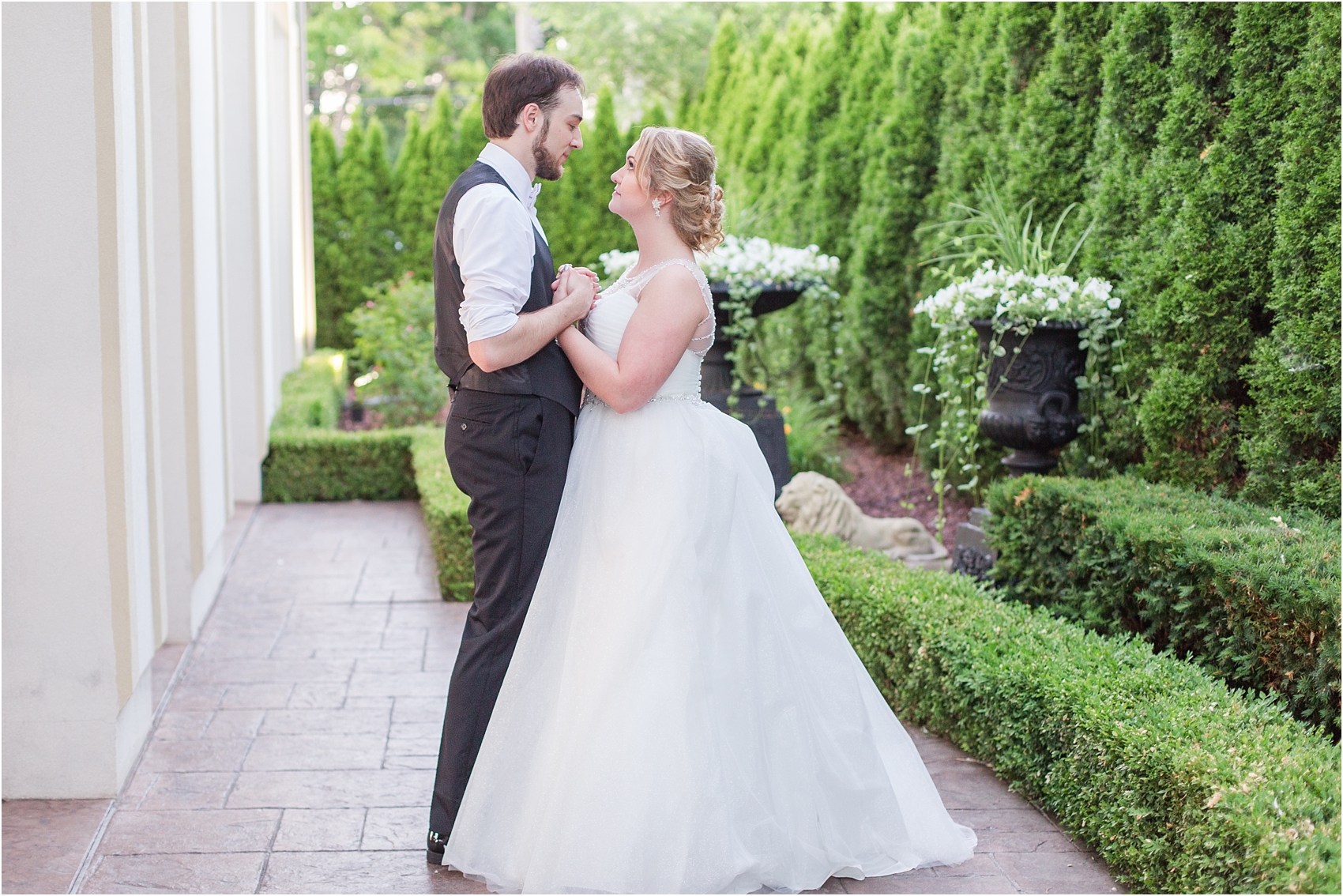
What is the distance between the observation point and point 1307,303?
4.09 meters

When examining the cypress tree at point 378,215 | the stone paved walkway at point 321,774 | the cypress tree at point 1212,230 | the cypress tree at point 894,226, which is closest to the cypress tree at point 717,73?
the cypress tree at point 378,215

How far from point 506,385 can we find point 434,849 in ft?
3.96

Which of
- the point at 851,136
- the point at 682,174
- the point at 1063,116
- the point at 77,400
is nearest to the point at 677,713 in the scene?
the point at 682,174

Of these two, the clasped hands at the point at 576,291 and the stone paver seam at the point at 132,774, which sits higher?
the clasped hands at the point at 576,291

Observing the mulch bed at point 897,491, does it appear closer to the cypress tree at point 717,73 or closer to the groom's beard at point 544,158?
the groom's beard at point 544,158

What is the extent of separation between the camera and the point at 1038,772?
324 centimetres

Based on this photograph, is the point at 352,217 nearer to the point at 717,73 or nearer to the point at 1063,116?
the point at 717,73

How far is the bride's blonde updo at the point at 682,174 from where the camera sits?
2838 millimetres

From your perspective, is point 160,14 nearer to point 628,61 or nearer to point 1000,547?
point 1000,547

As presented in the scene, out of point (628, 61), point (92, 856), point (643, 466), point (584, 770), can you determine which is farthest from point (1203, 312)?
point (628, 61)

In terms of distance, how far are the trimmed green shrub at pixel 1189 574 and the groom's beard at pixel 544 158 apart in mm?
2185

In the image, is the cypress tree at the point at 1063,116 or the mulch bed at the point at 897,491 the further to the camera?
the mulch bed at the point at 897,491

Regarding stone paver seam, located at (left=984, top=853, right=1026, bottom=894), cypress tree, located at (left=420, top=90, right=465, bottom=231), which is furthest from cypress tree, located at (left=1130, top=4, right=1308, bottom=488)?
cypress tree, located at (left=420, top=90, right=465, bottom=231)

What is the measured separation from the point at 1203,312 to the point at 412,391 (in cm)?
637
